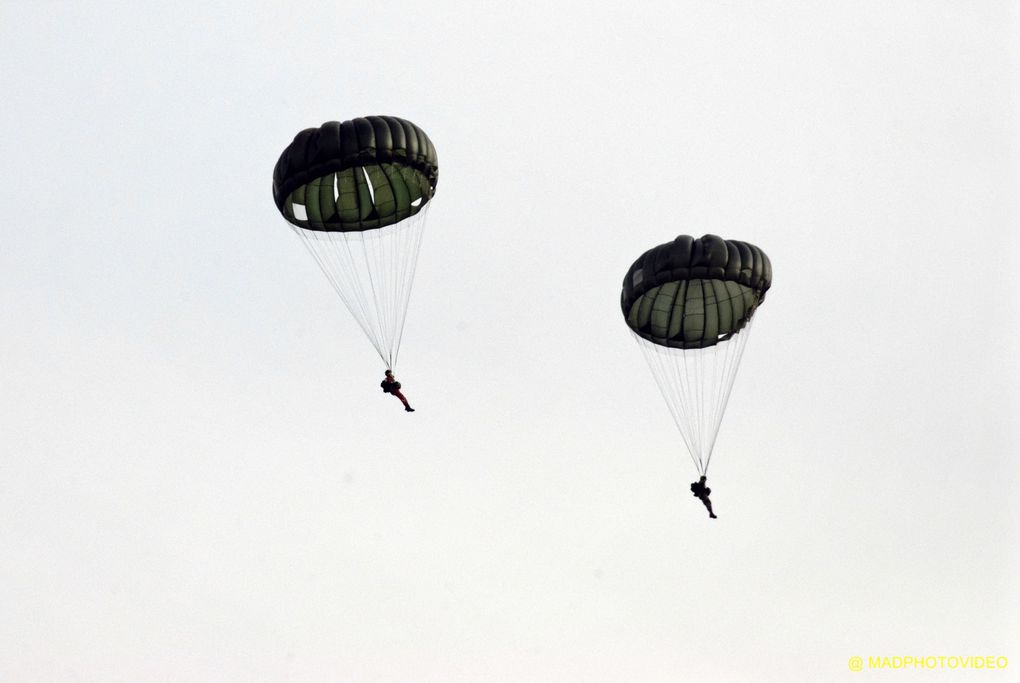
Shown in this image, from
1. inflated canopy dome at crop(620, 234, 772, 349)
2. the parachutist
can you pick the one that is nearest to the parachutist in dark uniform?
inflated canopy dome at crop(620, 234, 772, 349)

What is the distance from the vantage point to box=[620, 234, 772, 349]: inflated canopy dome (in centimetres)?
3350

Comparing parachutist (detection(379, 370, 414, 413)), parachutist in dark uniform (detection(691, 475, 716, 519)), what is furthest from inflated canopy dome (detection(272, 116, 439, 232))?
parachutist in dark uniform (detection(691, 475, 716, 519))

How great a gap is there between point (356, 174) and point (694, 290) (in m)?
8.53

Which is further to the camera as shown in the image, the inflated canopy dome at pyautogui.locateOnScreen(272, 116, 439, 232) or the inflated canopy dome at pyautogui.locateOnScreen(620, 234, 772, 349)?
the inflated canopy dome at pyautogui.locateOnScreen(620, 234, 772, 349)

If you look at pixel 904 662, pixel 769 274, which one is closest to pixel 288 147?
pixel 769 274

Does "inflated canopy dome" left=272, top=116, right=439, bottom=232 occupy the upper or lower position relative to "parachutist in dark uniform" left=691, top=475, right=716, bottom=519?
upper

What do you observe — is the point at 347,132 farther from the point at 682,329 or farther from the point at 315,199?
the point at 682,329

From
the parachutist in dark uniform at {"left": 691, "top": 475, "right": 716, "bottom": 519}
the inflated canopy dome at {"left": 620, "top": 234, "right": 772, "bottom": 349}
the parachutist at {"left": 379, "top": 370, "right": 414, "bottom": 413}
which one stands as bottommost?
the parachutist in dark uniform at {"left": 691, "top": 475, "right": 716, "bottom": 519}

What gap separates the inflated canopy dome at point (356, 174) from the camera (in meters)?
32.2

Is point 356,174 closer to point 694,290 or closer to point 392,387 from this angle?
point 392,387

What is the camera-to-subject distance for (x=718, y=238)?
1340 inches

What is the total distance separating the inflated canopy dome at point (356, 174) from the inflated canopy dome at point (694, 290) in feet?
18.6

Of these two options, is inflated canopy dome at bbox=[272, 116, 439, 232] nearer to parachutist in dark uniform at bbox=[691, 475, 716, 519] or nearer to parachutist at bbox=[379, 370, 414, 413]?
parachutist at bbox=[379, 370, 414, 413]

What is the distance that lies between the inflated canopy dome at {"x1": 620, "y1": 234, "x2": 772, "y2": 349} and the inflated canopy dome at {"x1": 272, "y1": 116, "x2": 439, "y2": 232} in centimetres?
567
